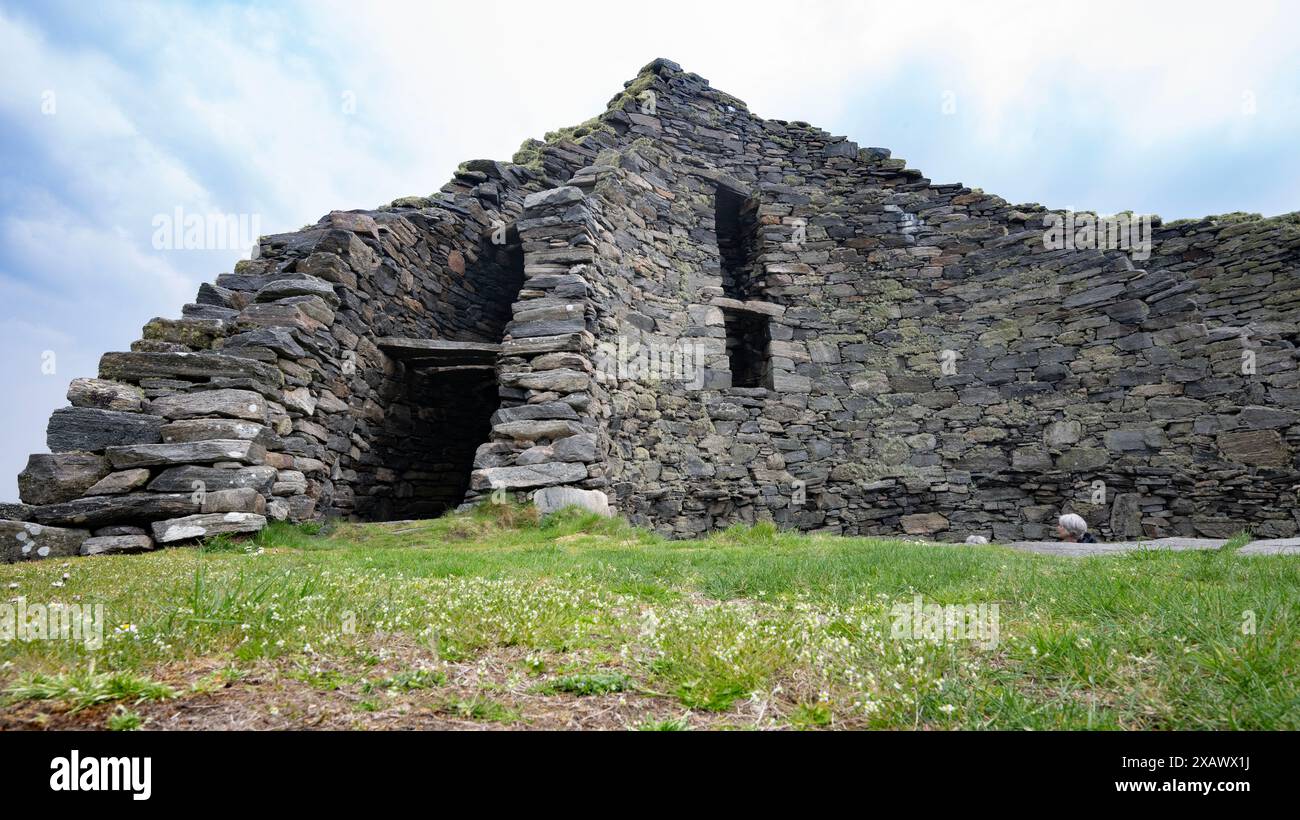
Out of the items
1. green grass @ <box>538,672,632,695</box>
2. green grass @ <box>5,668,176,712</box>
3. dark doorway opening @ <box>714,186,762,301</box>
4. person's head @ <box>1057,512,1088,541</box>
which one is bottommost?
person's head @ <box>1057,512,1088,541</box>

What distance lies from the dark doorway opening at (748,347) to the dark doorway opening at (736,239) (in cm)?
92

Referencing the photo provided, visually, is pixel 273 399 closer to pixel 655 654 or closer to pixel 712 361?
pixel 655 654

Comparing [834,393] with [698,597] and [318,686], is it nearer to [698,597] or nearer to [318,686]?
[698,597]

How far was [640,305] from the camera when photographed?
38.4ft

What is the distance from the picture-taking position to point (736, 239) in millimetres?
14953

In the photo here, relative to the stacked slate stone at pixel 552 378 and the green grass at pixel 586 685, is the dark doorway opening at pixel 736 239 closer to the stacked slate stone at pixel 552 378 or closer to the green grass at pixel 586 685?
the stacked slate stone at pixel 552 378

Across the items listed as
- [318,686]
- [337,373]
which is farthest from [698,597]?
[337,373]

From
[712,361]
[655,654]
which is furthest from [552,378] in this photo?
[655,654]

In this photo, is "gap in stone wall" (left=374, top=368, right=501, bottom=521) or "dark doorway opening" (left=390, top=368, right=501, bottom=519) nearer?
"gap in stone wall" (left=374, top=368, right=501, bottom=521)

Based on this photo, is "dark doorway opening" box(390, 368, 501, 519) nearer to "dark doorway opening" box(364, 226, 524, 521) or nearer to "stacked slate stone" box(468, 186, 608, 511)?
"dark doorway opening" box(364, 226, 524, 521)

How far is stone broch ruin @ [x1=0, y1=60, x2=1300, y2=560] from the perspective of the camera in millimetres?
7875

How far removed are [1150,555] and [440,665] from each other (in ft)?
20.9

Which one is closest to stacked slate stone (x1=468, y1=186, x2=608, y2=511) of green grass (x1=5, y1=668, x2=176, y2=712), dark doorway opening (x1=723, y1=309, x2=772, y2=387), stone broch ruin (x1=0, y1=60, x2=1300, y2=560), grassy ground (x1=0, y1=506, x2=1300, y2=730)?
stone broch ruin (x1=0, y1=60, x2=1300, y2=560)

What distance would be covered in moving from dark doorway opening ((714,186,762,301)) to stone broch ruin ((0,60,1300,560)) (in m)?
0.07
